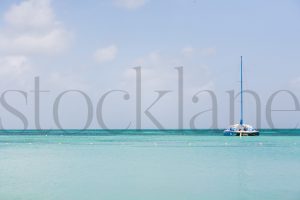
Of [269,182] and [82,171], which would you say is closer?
[269,182]

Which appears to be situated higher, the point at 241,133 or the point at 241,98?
the point at 241,98

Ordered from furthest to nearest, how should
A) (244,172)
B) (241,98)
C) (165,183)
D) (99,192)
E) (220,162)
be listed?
(241,98), (220,162), (244,172), (165,183), (99,192)

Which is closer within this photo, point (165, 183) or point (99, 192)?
point (99, 192)

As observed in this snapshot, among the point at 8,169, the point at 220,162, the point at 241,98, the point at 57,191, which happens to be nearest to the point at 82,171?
the point at 8,169

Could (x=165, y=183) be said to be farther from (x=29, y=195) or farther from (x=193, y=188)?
(x=29, y=195)

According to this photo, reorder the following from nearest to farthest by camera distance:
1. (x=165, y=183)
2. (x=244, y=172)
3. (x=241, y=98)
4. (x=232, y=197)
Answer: (x=232, y=197)
(x=165, y=183)
(x=244, y=172)
(x=241, y=98)

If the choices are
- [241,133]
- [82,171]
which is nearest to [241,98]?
[241,133]

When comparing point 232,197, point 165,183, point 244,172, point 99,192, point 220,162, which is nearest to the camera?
point 232,197

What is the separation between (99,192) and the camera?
41.1ft

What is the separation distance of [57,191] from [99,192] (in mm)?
1372

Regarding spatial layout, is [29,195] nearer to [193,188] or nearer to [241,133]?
[193,188]

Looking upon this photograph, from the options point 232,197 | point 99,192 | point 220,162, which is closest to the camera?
point 232,197

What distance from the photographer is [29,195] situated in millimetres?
11961

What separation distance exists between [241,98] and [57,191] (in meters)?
51.0
